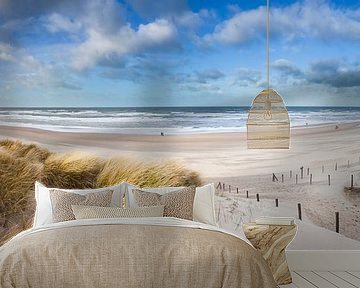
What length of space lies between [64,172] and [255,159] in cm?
190

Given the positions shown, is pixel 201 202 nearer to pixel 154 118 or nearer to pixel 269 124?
pixel 269 124

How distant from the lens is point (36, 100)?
6.84 meters

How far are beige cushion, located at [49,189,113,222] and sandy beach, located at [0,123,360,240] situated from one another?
1271mm

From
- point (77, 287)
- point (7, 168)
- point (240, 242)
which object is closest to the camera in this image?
point (77, 287)

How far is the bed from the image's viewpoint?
4.15m

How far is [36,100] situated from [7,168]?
76 cm

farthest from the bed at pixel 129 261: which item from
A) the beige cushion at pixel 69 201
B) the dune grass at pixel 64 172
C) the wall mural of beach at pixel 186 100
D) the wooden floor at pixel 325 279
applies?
the wall mural of beach at pixel 186 100

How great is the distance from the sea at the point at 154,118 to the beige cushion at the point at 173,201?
137 centimetres

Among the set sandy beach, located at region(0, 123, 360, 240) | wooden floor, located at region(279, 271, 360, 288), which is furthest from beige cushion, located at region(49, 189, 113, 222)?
wooden floor, located at region(279, 271, 360, 288)

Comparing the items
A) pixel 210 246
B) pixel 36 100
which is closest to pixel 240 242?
pixel 210 246

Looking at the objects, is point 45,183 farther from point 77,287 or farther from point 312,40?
point 312,40

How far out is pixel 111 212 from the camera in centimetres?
514

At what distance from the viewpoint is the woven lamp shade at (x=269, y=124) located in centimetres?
602

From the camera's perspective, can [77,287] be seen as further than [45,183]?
No
